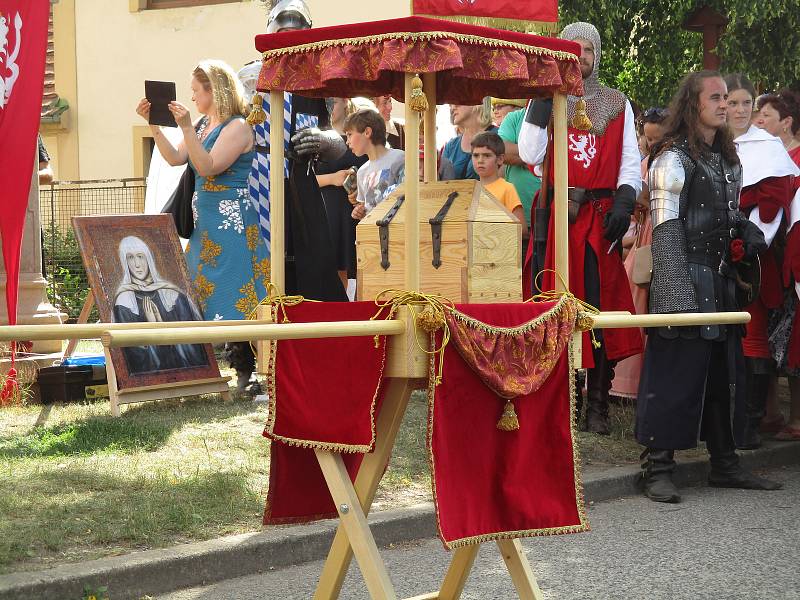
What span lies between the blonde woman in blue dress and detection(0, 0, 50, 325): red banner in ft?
8.63

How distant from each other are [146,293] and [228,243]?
0.64 m

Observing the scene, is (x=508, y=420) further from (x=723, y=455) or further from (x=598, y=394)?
(x=598, y=394)

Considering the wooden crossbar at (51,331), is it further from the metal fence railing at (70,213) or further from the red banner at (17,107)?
the metal fence railing at (70,213)

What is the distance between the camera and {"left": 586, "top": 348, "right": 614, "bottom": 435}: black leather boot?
764 cm

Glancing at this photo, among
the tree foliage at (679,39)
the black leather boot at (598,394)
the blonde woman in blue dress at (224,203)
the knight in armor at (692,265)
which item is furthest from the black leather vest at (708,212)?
the tree foliage at (679,39)

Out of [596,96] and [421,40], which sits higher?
[596,96]

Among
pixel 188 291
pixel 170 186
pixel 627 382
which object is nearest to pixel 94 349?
pixel 170 186

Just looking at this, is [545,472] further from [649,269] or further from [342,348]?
[649,269]

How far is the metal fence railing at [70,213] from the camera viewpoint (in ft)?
50.4

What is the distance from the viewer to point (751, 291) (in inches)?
267

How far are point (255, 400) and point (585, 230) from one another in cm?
228

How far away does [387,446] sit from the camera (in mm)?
3926

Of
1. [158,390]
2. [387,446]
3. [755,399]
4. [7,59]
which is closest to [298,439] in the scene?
[387,446]

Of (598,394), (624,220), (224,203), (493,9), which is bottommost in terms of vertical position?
(598,394)
